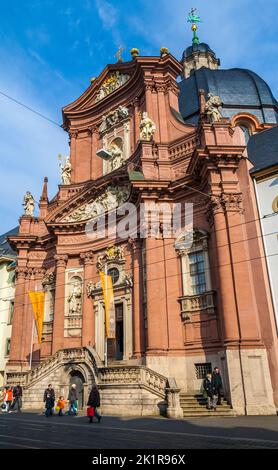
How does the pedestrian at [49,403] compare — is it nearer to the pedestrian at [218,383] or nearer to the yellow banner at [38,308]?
the pedestrian at [218,383]

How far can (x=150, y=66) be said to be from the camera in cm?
2762

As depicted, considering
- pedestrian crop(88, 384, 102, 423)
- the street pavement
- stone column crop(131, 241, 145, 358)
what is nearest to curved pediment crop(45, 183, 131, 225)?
stone column crop(131, 241, 145, 358)

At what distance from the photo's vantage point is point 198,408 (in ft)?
53.8

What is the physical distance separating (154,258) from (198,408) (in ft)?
26.9

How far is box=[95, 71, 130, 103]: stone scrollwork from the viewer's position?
102 feet

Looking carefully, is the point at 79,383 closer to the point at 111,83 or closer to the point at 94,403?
the point at 94,403

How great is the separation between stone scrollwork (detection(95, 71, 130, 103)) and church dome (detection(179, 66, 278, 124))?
5693mm

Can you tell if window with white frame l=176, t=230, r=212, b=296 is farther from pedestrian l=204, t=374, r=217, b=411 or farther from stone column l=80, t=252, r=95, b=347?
stone column l=80, t=252, r=95, b=347

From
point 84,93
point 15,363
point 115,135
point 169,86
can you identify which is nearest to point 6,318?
point 15,363

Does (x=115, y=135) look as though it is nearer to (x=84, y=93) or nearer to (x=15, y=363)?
(x=84, y=93)

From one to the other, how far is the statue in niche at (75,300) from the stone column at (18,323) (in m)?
4.48

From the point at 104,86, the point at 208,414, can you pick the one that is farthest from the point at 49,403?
the point at 104,86

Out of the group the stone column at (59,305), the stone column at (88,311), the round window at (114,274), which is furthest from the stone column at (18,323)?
the round window at (114,274)
